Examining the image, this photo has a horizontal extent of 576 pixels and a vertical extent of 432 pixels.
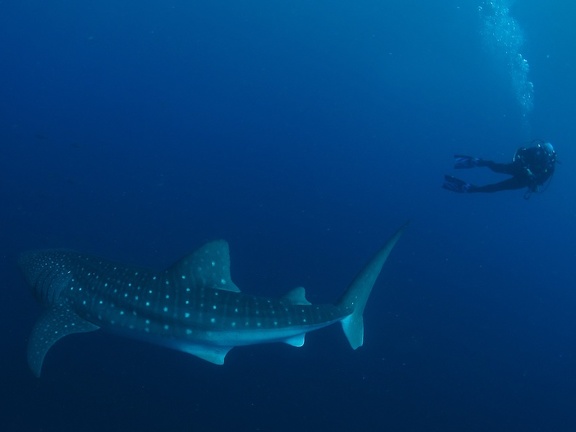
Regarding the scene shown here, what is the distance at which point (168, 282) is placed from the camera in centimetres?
482

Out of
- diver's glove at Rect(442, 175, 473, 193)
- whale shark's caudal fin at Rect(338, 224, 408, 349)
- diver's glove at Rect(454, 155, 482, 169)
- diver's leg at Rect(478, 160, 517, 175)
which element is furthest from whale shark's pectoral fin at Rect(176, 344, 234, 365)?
diver's glove at Rect(454, 155, 482, 169)

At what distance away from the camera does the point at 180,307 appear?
187 inches

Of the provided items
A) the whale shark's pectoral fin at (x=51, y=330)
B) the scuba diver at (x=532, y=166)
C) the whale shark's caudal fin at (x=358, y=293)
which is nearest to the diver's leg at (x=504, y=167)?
the scuba diver at (x=532, y=166)

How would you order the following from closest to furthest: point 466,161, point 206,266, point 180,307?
1. point 180,307
2. point 206,266
3. point 466,161

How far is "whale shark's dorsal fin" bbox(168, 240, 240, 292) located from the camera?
4.82 meters

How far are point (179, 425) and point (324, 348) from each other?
322 centimetres

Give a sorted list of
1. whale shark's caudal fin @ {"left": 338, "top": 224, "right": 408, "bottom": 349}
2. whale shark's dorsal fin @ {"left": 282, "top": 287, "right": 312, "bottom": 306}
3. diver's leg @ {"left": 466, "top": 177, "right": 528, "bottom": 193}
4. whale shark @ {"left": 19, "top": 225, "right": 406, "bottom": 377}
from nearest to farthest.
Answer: whale shark @ {"left": 19, "top": 225, "right": 406, "bottom": 377} < whale shark's dorsal fin @ {"left": 282, "top": 287, "right": 312, "bottom": 306} < whale shark's caudal fin @ {"left": 338, "top": 224, "right": 408, "bottom": 349} < diver's leg @ {"left": 466, "top": 177, "right": 528, "bottom": 193}

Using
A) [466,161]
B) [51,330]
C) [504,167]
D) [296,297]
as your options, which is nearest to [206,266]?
[296,297]

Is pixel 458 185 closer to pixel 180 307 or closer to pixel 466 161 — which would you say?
pixel 466 161

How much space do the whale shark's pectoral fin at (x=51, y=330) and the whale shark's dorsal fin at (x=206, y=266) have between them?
1250mm

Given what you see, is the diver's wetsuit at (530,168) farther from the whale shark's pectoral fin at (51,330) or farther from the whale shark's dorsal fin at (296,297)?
the whale shark's pectoral fin at (51,330)

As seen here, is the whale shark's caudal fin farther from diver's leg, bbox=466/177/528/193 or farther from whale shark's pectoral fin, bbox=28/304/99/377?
diver's leg, bbox=466/177/528/193

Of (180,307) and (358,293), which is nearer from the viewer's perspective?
(180,307)

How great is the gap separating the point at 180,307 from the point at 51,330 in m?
1.59
